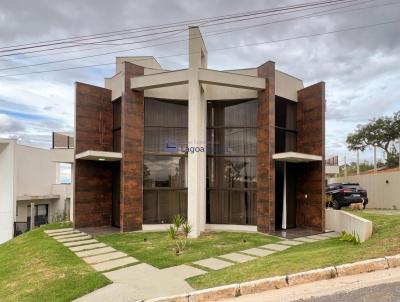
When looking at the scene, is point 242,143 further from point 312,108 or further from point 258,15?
point 258,15

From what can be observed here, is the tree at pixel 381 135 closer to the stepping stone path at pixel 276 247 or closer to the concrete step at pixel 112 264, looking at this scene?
the stepping stone path at pixel 276 247

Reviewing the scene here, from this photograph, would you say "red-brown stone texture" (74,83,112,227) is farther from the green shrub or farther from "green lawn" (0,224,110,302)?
the green shrub

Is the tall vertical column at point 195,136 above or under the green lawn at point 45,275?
above

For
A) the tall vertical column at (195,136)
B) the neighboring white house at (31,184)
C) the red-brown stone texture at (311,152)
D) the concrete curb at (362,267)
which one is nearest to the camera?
the concrete curb at (362,267)

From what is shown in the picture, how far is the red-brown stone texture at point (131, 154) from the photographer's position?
43.4 feet

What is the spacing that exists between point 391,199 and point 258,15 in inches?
570

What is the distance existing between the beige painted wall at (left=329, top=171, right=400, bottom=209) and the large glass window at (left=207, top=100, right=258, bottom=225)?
33.3ft

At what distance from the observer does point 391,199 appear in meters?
19.0

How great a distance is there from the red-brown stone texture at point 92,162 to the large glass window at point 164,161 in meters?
2.36

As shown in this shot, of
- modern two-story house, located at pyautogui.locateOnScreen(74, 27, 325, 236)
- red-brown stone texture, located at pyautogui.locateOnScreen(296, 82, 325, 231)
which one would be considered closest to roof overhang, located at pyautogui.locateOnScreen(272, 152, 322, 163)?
modern two-story house, located at pyautogui.locateOnScreen(74, 27, 325, 236)

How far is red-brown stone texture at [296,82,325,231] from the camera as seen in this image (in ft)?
44.7

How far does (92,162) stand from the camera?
588 inches

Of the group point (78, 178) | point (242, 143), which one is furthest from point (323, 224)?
point (78, 178)

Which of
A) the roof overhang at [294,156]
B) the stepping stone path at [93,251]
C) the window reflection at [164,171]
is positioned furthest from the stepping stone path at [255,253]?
the window reflection at [164,171]
